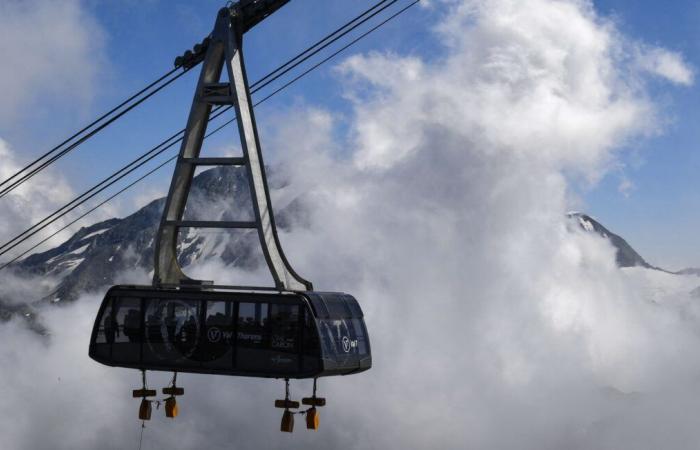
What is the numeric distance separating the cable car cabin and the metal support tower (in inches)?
62.4

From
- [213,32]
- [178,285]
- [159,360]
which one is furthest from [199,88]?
[159,360]

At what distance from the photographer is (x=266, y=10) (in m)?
50.0

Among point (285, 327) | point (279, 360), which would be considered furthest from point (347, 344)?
point (279, 360)

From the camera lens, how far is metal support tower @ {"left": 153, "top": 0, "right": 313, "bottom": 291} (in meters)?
46.6

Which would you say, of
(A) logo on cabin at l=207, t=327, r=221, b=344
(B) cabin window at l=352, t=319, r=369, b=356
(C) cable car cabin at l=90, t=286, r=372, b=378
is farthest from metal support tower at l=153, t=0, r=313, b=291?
(B) cabin window at l=352, t=319, r=369, b=356

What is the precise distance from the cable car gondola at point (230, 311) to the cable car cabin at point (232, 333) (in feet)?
0.15

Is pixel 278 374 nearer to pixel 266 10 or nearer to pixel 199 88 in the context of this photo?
pixel 199 88

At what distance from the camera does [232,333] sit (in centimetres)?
4447

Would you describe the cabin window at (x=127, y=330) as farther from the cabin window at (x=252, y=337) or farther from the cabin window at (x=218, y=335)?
the cabin window at (x=252, y=337)

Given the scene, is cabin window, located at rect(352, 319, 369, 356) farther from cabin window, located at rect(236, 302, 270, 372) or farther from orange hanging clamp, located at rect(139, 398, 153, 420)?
orange hanging clamp, located at rect(139, 398, 153, 420)

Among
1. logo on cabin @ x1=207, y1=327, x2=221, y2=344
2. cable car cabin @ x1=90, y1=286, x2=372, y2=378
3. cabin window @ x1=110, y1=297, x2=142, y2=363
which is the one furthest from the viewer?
cabin window @ x1=110, y1=297, x2=142, y2=363

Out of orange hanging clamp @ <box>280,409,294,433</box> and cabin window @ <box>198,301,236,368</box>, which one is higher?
cabin window @ <box>198,301,236,368</box>

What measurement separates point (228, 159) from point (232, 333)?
8229 millimetres

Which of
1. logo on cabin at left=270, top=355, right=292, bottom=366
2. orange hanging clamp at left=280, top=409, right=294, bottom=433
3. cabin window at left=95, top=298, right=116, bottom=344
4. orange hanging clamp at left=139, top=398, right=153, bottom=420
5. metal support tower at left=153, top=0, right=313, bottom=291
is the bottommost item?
orange hanging clamp at left=280, top=409, right=294, bottom=433
